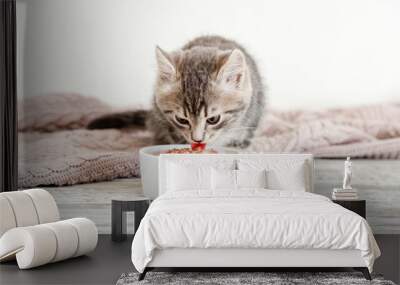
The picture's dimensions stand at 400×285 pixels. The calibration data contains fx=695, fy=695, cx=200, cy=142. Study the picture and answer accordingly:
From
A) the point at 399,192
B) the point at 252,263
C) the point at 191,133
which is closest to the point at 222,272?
the point at 252,263

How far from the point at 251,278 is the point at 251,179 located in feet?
5.13

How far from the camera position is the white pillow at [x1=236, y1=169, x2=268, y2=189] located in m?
6.42

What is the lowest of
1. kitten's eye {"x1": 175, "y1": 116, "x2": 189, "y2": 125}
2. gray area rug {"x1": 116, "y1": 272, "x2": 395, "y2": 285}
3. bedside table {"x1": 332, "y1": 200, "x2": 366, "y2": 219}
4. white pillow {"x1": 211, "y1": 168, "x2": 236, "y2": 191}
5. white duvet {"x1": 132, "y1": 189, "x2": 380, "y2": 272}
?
gray area rug {"x1": 116, "y1": 272, "x2": 395, "y2": 285}

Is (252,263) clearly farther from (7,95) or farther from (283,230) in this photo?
(7,95)

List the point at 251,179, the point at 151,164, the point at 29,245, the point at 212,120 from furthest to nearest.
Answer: the point at 212,120 < the point at 151,164 < the point at 251,179 < the point at 29,245

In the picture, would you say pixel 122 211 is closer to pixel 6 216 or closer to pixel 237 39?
pixel 6 216

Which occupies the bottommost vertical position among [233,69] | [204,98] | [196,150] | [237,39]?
[196,150]

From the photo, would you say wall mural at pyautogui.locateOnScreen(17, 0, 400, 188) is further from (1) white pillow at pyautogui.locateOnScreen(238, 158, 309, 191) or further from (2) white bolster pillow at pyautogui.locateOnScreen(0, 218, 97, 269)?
(2) white bolster pillow at pyautogui.locateOnScreen(0, 218, 97, 269)

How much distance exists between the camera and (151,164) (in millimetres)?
7270

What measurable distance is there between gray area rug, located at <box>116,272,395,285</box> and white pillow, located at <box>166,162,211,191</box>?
1.41 meters

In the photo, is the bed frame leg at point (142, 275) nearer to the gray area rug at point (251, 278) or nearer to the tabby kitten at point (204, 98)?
the gray area rug at point (251, 278)

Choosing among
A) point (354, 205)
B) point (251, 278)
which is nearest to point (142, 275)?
point (251, 278)

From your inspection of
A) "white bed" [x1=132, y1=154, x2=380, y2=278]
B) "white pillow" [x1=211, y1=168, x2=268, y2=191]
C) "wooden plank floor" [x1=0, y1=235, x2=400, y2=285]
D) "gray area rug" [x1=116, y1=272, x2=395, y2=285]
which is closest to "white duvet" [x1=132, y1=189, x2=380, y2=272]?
"white bed" [x1=132, y1=154, x2=380, y2=278]

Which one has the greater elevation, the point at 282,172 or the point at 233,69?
the point at 233,69
